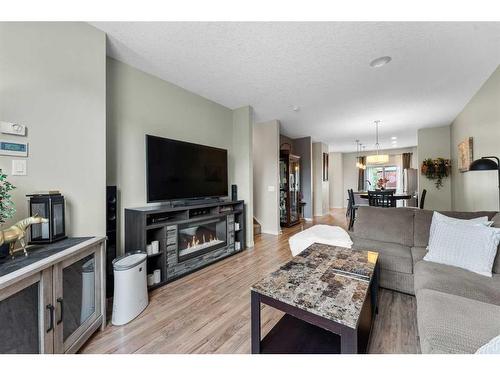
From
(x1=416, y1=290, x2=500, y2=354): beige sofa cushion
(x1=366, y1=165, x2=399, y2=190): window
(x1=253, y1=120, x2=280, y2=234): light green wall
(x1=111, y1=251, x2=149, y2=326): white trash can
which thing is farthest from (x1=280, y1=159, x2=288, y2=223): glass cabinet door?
(x1=366, y1=165, x2=399, y2=190): window

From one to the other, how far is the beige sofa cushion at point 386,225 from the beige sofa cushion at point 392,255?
0.33ft

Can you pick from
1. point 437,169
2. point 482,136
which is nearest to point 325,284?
point 482,136

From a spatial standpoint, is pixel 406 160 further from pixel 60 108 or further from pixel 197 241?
pixel 60 108

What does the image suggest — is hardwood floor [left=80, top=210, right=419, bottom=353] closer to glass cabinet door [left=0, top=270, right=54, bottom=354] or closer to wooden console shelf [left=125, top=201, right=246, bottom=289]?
wooden console shelf [left=125, top=201, right=246, bottom=289]

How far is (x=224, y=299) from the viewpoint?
199cm

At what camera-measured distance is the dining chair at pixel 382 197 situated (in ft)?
15.4

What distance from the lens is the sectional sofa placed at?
938 millimetres

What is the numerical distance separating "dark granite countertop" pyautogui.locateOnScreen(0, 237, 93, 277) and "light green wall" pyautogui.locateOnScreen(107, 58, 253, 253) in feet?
2.93

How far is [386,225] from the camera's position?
2352 millimetres

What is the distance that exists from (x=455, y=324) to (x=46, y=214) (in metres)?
2.53

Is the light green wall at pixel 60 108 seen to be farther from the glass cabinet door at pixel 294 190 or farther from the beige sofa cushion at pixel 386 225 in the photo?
the glass cabinet door at pixel 294 190

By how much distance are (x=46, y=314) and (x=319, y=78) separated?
343cm

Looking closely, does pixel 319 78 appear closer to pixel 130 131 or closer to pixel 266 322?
pixel 130 131

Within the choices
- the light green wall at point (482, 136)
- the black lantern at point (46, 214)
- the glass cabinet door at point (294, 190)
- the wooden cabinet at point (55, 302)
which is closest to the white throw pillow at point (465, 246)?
the light green wall at point (482, 136)
